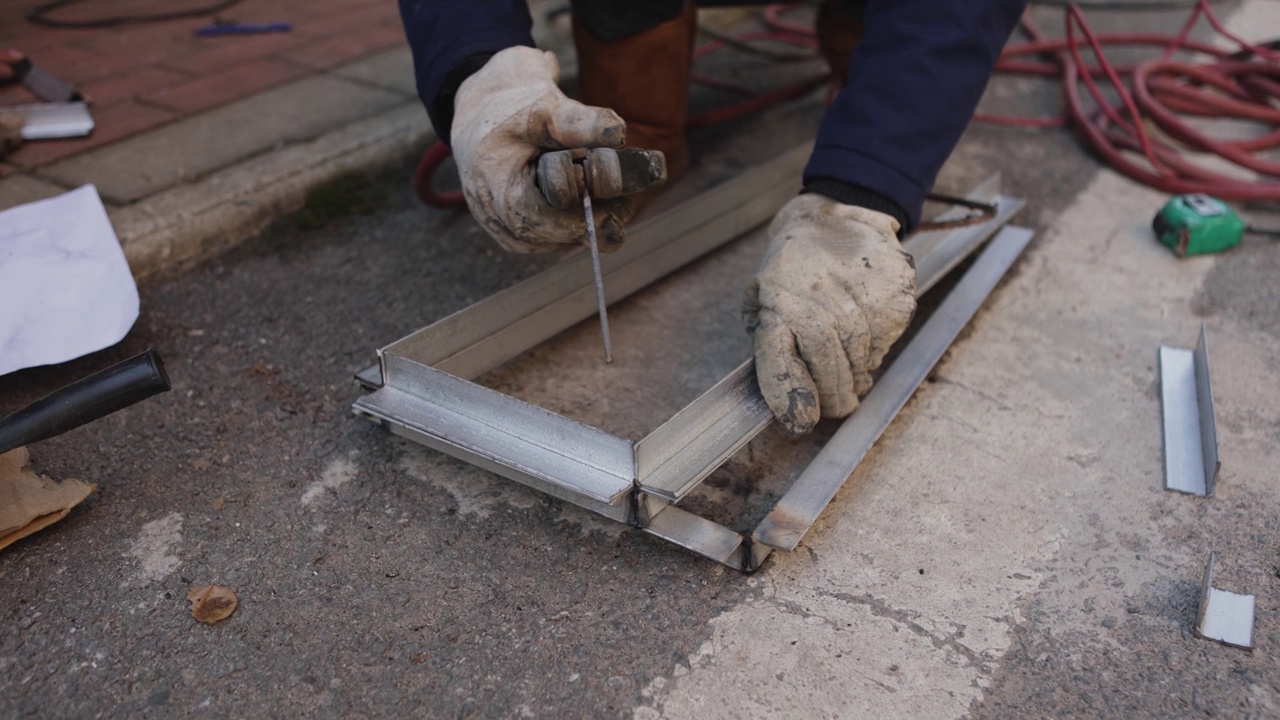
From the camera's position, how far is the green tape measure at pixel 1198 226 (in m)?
2.18

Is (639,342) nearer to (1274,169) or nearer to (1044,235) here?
(1044,235)

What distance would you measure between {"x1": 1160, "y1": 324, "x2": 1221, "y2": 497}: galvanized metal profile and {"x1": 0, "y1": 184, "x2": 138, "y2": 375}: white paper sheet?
1865mm

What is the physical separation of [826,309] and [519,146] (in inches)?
22.5

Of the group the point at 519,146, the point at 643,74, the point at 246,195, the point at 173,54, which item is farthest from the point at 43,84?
the point at 519,146

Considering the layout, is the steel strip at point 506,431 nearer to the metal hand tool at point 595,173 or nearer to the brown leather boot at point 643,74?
the metal hand tool at point 595,173

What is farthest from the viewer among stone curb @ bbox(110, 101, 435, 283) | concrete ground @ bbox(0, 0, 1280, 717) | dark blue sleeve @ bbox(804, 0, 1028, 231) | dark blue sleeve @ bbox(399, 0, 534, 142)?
stone curb @ bbox(110, 101, 435, 283)

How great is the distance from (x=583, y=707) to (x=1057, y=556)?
0.74 m

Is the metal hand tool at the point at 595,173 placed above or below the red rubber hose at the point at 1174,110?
above

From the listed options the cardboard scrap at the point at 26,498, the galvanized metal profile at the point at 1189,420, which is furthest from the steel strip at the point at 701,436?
the cardboard scrap at the point at 26,498

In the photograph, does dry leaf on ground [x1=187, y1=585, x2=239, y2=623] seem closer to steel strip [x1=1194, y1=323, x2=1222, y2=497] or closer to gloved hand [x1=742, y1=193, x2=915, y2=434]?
gloved hand [x1=742, y1=193, x2=915, y2=434]

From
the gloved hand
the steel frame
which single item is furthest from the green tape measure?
the gloved hand

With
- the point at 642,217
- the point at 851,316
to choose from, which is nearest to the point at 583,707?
the point at 851,316

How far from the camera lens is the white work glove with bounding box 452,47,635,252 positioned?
1522 mm

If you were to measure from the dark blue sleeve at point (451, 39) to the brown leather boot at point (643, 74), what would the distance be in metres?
0.35
